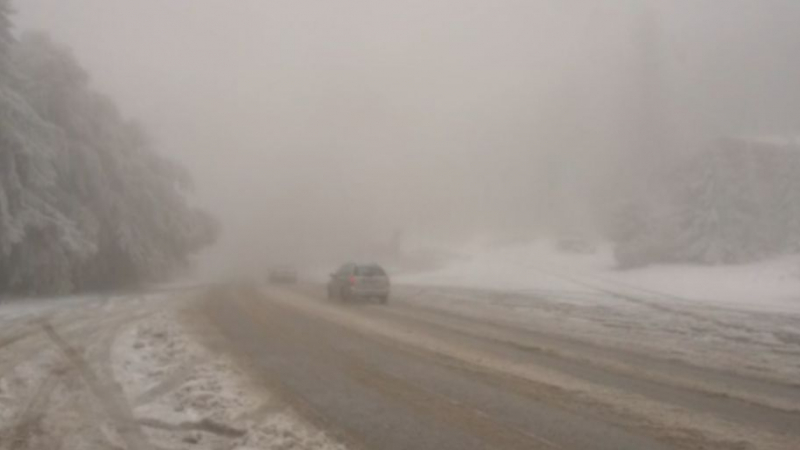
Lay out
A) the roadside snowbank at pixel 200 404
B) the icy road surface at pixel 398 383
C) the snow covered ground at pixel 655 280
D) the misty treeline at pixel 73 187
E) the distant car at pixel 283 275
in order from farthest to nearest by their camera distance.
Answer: the distant car at pixel 283 275
the snow covered ground at pixel 655 280
the misty treeline at pixel 73 187
the icy road surface at pixel 398 383
the roadside snowbank at pixel 200 404

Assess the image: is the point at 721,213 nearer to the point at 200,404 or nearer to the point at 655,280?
the point at 655,280

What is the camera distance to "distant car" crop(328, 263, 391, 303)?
30.8 m

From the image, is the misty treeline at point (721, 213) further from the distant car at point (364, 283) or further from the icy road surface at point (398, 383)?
the icy road surface at point (398, 383)

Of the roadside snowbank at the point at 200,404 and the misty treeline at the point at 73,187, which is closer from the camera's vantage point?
the roadside snowbank at the point at 200,404

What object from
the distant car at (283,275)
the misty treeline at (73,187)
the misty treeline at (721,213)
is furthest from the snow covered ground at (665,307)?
the misty treeline at (73,187)

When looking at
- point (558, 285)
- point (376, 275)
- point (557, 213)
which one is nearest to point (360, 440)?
point (376, 275)

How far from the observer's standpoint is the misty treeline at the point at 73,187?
3059cm

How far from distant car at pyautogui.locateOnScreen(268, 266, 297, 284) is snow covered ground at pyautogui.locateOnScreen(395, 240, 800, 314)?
10105 mm

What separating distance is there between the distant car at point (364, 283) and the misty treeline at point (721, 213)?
81.2 feet

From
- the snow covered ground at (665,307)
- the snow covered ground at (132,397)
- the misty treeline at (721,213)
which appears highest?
the misty treeline at (721,213)

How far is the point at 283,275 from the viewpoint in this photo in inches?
2172

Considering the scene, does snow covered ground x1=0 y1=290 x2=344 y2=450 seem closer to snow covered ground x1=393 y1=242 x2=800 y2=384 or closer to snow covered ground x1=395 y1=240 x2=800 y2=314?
snow covered ground x1=393 y1=242 x2=800 y2=384

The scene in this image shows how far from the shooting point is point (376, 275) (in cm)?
3142

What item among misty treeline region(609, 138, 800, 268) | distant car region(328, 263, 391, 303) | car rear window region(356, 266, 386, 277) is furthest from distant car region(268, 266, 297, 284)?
car rear window region(356, 266, 386, 277)
